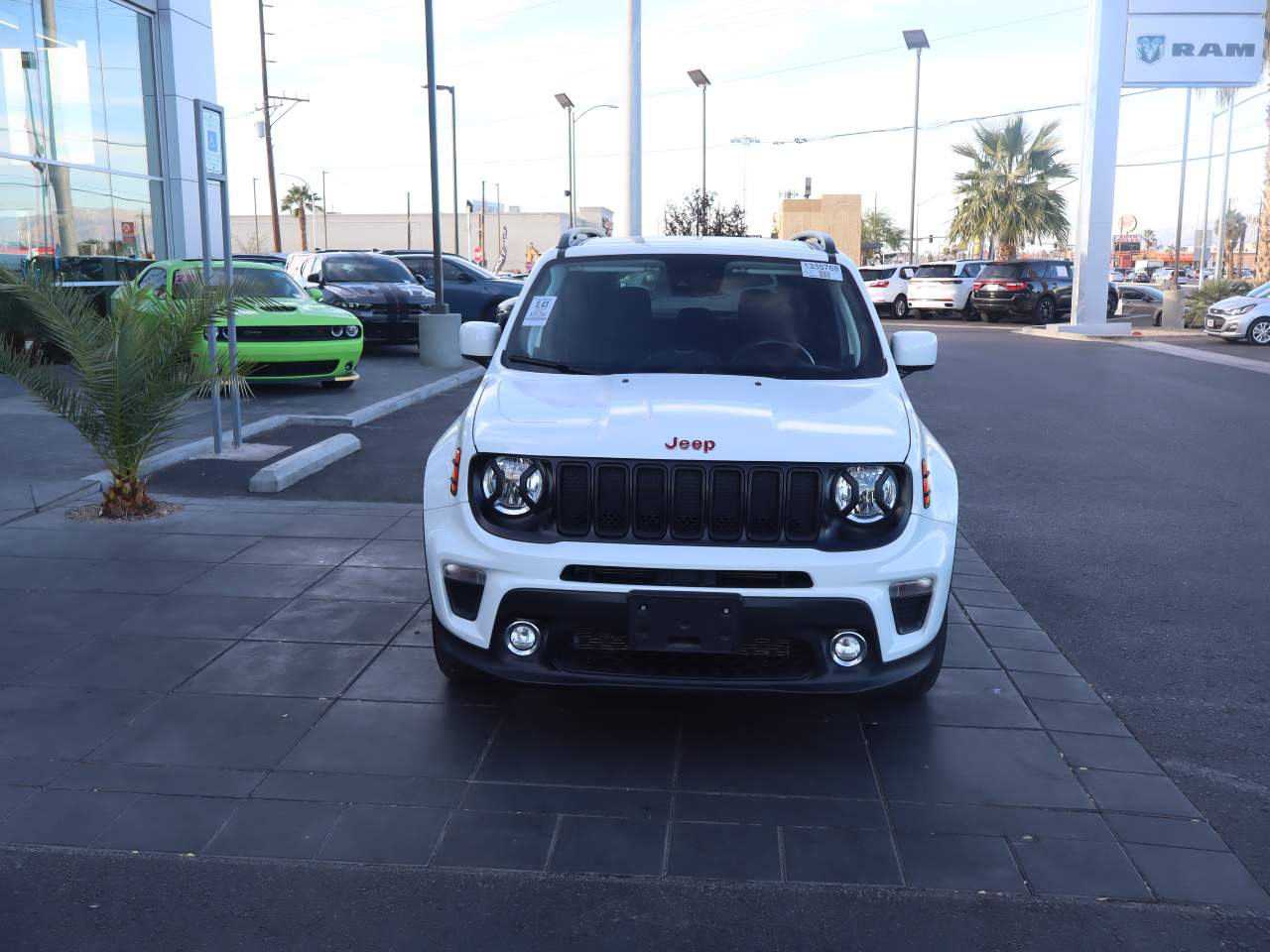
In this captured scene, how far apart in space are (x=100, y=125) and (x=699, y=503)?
17.5m

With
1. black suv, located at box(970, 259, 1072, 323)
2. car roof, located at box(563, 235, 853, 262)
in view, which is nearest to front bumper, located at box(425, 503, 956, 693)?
car roof, located at box(563, 235, 853, 262)

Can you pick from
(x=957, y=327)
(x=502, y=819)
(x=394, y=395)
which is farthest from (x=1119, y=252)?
(x=502, y=819)

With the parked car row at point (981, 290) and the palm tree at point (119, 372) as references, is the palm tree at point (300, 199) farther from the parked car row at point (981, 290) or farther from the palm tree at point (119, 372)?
the palm tree at point (119, 372)

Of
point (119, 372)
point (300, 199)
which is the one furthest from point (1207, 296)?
point (300, 199)

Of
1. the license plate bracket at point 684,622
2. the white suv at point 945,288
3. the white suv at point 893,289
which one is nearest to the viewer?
the license plate bracket at point 684,622

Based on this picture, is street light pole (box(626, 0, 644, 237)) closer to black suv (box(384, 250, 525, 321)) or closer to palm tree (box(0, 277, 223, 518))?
black suv (box(384, 250, 525, 321))

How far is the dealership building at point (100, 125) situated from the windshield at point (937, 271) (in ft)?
71.0

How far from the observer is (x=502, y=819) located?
3.59 metres

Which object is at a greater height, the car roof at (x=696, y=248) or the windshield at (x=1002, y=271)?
the car roof at (x=696, y=248)

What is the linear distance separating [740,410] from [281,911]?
7.14 feet

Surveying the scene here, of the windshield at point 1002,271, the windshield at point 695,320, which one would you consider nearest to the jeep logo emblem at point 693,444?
the windshield at point 695,320

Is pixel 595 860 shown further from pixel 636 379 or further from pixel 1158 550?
pixel 1158 550

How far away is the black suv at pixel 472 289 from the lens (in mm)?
20516

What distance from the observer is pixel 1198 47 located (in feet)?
85.6
